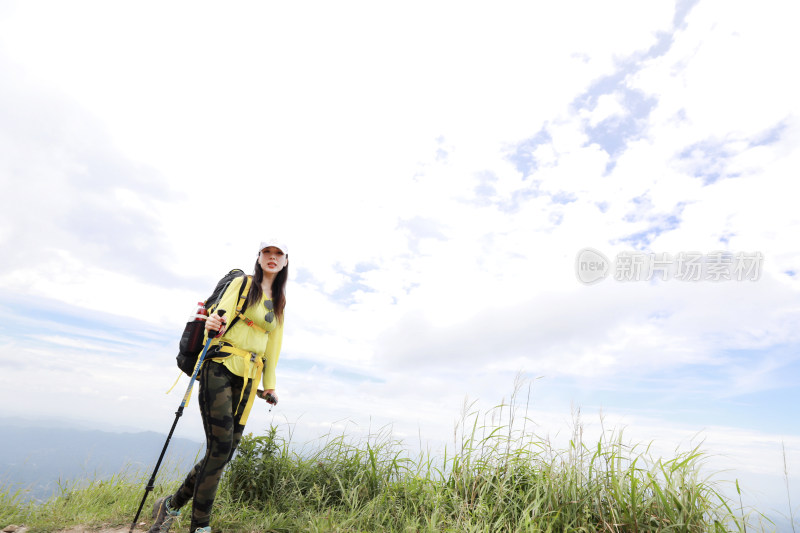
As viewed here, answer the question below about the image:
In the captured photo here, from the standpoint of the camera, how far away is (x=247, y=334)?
330cm

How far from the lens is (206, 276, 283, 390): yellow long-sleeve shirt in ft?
10.5

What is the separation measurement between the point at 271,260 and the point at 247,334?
67cm

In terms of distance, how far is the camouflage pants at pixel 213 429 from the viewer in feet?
10.1

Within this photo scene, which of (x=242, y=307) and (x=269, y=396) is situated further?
(x=269, y=396)

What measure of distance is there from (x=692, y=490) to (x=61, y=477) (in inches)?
245

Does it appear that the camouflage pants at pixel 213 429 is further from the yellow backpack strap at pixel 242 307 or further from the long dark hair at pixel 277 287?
the long dark hair at pixel 277 287

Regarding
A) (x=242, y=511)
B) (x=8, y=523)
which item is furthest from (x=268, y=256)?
(x=8, y=523)

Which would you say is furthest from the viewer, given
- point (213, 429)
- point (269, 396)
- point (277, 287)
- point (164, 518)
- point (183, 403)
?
point (277, 287)

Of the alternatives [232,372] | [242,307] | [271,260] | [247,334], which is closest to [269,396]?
[232,372]

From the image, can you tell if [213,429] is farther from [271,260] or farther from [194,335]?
[271,260]

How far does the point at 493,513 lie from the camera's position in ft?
11.4

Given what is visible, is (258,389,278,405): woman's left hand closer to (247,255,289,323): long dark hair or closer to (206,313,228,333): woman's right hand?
(247,255,289,323): long dark hair

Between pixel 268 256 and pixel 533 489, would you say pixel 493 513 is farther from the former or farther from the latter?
pixel 268 256

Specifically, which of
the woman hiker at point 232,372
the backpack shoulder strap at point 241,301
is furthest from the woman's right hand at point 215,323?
the backpack shoulder strap at point 241,301
